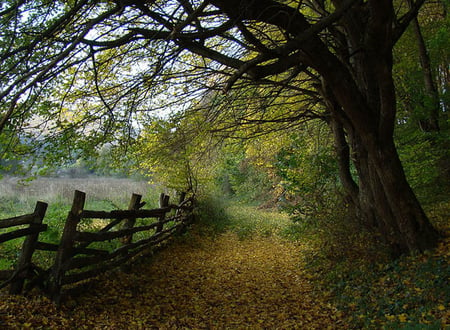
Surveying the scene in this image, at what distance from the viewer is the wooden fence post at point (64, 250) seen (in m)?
4.08

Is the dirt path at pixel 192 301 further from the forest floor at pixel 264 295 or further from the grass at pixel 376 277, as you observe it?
the grass at pixel 376 277

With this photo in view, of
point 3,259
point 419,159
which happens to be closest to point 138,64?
point 3,259

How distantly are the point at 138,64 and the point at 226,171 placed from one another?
59.0ft

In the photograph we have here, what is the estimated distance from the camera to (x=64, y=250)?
4.27 meters

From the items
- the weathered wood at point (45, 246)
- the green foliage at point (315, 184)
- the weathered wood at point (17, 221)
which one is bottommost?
the weathered wood at point (45, 246)

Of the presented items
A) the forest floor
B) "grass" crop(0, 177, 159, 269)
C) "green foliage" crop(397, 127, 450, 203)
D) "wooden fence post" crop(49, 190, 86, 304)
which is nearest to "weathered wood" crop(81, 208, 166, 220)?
"wooden fence post" crop(49, 190, 86, 304)

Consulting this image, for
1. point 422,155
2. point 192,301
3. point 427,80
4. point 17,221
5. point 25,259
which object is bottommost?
point 192,301

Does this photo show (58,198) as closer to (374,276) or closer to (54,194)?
(54,194)

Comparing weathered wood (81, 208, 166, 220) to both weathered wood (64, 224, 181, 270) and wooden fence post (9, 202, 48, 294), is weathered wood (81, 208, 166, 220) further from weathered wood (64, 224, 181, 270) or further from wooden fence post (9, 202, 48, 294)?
wooden fence post (9, 202, 48, 294)

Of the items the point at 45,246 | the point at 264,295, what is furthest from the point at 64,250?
the point at 264,295

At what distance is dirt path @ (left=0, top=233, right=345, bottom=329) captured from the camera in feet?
12.6

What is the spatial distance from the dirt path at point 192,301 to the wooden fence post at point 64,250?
0.63 ft

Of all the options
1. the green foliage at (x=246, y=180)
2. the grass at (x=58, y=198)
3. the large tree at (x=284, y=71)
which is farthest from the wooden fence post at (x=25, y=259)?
the green foliage at (x=246, y=180)

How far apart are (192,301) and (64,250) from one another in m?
2.08
